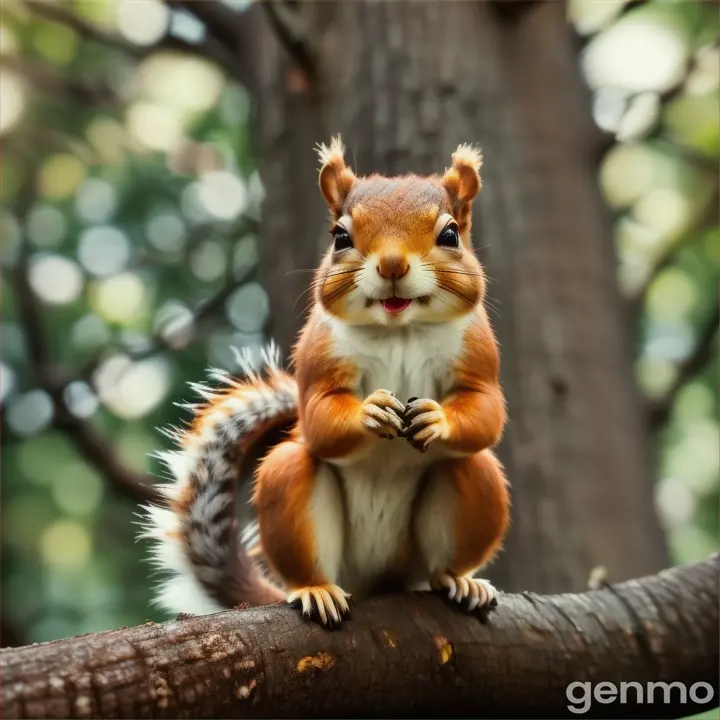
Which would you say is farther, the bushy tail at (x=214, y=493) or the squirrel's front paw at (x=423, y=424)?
the bushy tail at (x=214, y=493)

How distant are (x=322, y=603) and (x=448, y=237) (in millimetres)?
406

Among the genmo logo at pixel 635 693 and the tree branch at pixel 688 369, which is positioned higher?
the tree branch at pixel 688 369

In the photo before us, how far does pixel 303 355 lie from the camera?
40.1 inches

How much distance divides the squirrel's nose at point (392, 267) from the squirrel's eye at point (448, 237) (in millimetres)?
58

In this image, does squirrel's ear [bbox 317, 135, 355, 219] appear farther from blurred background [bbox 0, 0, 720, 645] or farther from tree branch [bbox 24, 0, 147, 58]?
tree branch [bbox 24, 0, 147, 58]

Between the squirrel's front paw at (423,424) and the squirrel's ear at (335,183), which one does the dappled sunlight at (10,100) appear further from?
the squirrel's front paw at (423,424)

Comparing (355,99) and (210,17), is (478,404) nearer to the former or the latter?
(355,99)

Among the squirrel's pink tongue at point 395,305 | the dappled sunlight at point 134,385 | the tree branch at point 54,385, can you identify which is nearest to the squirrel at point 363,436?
the squirrel's pink tongue at point 395,305

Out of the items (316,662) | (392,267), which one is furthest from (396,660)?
(392,267)

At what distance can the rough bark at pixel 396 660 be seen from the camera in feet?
2.75

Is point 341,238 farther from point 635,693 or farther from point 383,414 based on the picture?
point 635,693

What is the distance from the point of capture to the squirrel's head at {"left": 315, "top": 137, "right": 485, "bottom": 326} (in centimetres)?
86

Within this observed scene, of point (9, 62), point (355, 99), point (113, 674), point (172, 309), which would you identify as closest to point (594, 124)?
point (355, 99)

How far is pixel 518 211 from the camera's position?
1.76 metres
